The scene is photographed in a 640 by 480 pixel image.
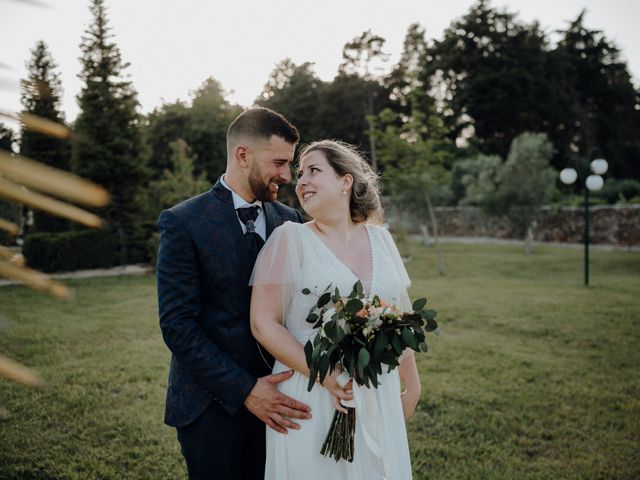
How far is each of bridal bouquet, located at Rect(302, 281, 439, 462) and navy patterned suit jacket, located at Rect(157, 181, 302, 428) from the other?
1.31ft

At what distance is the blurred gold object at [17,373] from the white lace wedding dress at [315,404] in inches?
71.1

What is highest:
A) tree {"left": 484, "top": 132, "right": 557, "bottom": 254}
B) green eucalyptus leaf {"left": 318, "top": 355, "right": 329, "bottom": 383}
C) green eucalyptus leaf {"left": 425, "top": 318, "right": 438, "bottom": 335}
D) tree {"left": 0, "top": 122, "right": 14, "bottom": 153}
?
tree {"left": 484, "top": 132, "right": 557, "bottom": 254}

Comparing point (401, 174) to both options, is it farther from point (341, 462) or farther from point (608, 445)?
point (341, 462)

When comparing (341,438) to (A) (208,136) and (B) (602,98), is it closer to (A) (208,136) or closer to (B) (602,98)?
(A) (208,136)

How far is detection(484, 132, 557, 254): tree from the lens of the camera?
76.3ft

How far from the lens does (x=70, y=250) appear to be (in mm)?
16609

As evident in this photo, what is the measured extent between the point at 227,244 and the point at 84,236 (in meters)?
16.5

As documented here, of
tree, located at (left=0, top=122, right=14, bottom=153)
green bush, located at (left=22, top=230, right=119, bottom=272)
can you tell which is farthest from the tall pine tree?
tree, located at (left=0, top=122, right=14, bottom=153)

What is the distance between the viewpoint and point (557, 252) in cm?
2217

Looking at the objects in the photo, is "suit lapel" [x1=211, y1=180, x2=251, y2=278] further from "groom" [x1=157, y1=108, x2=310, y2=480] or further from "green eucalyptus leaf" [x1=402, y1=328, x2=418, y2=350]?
"green eucalyptus leaf" [x1=402, y1=328, x2=418, y2=350]

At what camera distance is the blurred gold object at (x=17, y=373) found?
49cm

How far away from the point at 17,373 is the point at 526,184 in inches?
990

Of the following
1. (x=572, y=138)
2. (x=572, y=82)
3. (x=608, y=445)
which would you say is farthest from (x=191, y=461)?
(x=572, y=82)

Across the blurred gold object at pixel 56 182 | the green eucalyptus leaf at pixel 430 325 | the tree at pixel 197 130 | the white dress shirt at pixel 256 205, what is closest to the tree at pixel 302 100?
the tree at pixel 197 130
